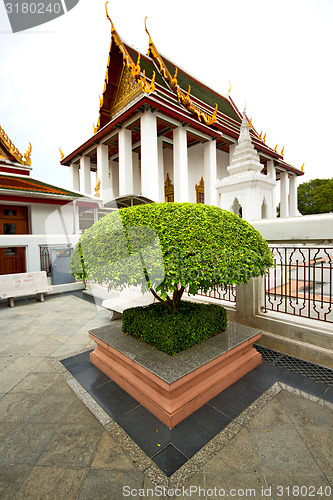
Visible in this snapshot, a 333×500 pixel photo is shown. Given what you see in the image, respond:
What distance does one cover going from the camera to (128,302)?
5867 mm

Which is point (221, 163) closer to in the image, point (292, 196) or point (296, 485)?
point (292, 196)

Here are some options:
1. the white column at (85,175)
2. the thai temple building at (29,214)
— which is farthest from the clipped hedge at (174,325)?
the white column at (85,175)

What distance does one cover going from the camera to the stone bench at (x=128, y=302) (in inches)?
225

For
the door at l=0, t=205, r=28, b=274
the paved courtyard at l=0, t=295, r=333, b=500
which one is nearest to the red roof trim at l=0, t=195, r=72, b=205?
the door at l=0, t=205, r=28, b=274

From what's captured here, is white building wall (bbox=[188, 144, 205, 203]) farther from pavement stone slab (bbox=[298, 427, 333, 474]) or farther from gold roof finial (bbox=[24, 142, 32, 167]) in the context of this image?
pavement stone slab (bbox=[298, 427, 333, 474])

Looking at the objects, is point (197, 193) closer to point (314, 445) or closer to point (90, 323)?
point (90, 323)

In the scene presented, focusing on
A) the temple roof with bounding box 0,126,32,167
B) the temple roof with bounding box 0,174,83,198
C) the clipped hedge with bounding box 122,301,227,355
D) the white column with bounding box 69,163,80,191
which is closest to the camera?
the clipped hedge with bounding box 122,301,227,355

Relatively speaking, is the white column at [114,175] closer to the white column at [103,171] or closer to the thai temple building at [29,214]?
the white column at [103,171]

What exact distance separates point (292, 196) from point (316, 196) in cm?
1351

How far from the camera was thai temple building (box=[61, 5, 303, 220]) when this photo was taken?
28.6ft

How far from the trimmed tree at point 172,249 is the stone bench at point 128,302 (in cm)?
267

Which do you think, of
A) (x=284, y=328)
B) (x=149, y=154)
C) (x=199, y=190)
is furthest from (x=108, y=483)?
(x=199, y=190)

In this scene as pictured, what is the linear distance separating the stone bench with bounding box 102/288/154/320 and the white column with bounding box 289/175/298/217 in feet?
83.4

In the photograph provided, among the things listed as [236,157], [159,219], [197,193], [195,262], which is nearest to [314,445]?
[195,262]
